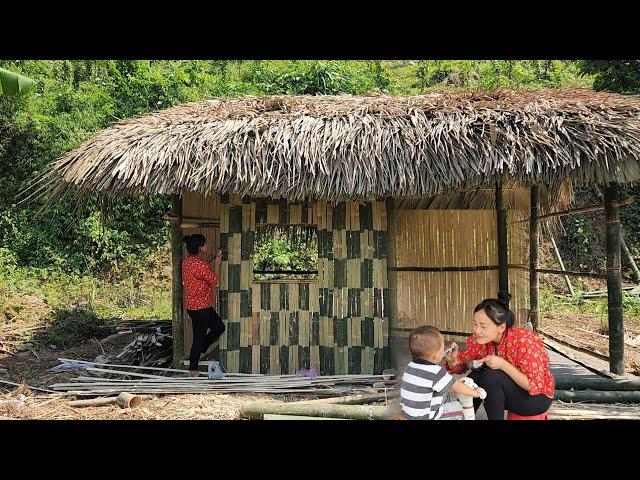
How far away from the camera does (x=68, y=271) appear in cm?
1322

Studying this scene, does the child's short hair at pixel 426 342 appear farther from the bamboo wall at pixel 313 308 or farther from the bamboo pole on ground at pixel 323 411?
the bamboo wall at pixel 313 308

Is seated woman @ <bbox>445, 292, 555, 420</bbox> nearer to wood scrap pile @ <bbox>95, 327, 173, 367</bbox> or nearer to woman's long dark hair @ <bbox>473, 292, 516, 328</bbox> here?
woman's long dark hair @ <bbox>473, 292, 516, 328</bbox>

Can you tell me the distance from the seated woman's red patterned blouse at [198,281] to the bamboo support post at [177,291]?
29 centimetres

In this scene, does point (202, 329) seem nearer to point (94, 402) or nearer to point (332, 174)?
point (94, 402)

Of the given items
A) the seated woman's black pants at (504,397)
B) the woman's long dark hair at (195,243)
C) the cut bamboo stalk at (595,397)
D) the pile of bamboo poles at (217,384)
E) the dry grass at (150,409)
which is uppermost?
the woman's long dark hair at (195,243)

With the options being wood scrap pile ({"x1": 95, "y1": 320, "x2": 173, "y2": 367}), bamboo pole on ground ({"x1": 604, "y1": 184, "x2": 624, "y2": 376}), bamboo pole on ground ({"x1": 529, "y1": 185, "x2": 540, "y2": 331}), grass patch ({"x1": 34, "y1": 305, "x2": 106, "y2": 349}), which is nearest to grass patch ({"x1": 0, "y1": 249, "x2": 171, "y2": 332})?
grass patch ({"x1": 34, "y1": 305, "x2": 106, "y2": 349})

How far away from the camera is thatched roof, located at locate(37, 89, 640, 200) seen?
6.78 metres

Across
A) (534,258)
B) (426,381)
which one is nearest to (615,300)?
(534,258)

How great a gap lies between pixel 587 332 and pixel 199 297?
615cm

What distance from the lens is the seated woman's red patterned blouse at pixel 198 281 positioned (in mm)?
7250

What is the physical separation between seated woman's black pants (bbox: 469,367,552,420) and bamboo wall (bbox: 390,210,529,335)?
226 inches

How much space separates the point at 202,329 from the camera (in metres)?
7.35

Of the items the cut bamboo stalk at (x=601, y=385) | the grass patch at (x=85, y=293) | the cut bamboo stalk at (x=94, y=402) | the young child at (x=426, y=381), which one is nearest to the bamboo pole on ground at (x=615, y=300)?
the cut bamboo stalk at (x=601, y=385)

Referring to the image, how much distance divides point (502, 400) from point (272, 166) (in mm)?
3693
